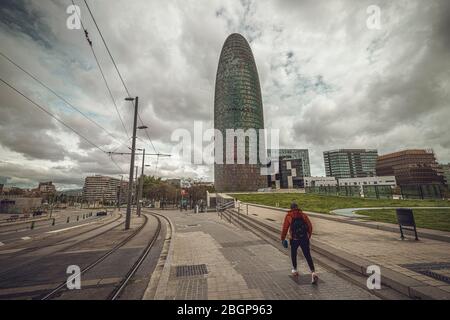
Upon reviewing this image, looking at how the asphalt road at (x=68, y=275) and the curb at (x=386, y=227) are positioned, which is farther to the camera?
the curb at (x=386, y=227)

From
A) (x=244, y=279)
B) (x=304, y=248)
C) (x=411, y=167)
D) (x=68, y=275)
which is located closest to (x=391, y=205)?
(x=304, y=248)

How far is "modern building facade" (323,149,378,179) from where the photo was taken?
176325 millimetres

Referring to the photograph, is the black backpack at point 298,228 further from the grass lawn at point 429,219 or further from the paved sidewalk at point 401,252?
the grass lawn at point 429,219

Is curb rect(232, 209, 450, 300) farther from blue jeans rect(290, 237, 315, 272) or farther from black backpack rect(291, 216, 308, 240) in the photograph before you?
black backpack rect(291, 216, 308, 240)

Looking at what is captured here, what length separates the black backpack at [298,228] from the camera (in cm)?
457

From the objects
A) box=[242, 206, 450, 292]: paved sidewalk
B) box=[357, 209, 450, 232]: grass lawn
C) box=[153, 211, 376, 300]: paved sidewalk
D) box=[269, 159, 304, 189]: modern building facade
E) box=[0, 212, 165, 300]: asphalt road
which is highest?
box=[269, 159, 304, 189]: modern building facade

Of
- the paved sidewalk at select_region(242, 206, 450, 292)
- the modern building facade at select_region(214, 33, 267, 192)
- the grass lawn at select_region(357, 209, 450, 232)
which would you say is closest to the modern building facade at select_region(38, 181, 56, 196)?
the modern building facade at select_region(214, 33, 267, 192)

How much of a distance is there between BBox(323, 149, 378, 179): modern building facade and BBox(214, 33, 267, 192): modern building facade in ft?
392

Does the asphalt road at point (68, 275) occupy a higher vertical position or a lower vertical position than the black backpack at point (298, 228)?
lower

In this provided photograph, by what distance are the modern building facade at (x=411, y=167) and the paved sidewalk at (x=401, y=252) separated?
133m

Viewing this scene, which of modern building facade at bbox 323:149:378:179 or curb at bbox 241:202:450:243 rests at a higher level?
modern building facade at bbox 323:149:378:179

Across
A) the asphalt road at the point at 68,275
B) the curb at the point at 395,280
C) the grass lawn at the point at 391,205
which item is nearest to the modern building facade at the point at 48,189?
the asphalt road at the point at 68,275

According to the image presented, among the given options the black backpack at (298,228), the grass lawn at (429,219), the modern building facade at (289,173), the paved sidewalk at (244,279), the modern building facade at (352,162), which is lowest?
the paved sidewalk at (244,279)
